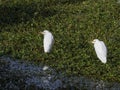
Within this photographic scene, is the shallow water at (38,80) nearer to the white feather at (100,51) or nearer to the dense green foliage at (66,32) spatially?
the dense green foliage at (66,32)

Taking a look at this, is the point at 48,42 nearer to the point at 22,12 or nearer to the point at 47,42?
the point at 47,42

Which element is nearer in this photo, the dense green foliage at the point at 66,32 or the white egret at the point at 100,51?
the white egret at the point at 100,51

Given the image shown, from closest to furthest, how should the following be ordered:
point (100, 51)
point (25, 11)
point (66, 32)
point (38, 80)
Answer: point (38, 80) → point (100, 51) → point (66, 32) → point (25, 11)

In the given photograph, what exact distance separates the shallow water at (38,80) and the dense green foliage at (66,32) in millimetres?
571

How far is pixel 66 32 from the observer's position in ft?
81.3

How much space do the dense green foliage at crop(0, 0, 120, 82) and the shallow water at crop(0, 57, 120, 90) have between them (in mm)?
571

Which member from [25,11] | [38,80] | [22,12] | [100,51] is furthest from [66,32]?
[38,80]

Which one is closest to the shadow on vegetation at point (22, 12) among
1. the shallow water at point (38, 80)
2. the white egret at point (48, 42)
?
the white egret at point (48, 42)

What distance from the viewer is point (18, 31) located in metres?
25.0

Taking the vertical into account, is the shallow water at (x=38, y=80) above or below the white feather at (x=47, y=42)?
below

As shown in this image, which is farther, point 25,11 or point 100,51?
point 25,11

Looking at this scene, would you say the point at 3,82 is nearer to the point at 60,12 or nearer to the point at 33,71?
the point at 33,71

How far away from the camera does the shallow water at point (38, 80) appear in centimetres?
1825

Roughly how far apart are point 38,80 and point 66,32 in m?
6.29
